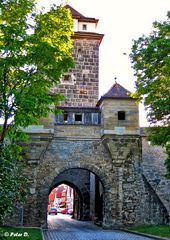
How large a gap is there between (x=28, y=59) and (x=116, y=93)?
8.23 metres

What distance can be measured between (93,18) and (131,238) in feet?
58.3

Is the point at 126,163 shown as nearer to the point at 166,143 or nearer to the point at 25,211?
the point at 166,143

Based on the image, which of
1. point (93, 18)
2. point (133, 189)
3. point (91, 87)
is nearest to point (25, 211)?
point (133, 189)

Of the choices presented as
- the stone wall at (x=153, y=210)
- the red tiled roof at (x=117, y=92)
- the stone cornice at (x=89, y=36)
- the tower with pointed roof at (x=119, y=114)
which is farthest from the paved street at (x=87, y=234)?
the stone cornice at (x=89, y=36)

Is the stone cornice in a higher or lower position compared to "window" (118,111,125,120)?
higher

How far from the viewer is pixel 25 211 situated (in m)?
17.1

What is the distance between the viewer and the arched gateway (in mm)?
17547

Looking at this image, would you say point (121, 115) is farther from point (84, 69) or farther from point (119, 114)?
point (84, 69)

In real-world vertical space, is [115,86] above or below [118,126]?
above

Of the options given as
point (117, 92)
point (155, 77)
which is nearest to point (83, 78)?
point (117, 92)

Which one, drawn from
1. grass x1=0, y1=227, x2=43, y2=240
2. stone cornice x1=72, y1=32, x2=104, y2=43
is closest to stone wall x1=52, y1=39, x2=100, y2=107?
stone cornice x1=72, y1=32, x2=104, y2=43

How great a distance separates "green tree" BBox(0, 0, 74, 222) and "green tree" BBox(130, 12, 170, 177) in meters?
3.47

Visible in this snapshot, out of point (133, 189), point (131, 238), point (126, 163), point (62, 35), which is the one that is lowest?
point (131, 238)

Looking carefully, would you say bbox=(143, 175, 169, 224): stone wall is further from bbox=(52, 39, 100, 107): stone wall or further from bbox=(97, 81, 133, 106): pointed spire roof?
bbox=(52, 39, 100, 107): stone wall
